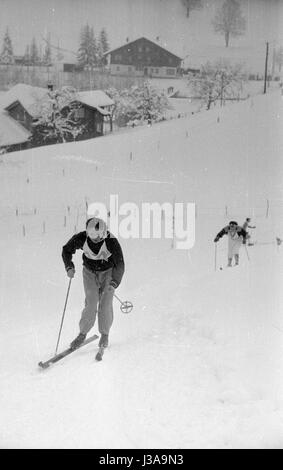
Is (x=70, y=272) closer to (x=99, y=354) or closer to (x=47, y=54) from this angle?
(x=99, y=354)

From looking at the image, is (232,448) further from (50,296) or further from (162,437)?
(50,296)

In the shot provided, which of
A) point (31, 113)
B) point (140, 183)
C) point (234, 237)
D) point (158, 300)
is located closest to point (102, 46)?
point (31, 113)

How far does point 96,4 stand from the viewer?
12.2ft

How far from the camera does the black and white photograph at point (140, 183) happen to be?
3.14 meters

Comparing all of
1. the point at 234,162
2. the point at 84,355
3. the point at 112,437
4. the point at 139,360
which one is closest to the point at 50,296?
the point at 84,355

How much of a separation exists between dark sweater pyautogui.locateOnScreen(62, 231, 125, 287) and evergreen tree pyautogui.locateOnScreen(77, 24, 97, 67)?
1744 mm

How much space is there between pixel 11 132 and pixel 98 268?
1.88 meters

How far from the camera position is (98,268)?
3.05 metres

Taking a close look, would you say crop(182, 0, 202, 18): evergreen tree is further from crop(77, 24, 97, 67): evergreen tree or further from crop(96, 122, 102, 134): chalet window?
crop(96, 122, 102, 134): chalet window

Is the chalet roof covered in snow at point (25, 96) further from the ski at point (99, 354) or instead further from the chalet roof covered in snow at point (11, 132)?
the ski at point (99, 354)

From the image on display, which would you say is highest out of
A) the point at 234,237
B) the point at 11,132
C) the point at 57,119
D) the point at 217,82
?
the point at 217,82

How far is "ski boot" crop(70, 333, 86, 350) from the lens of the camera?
10.3 ft

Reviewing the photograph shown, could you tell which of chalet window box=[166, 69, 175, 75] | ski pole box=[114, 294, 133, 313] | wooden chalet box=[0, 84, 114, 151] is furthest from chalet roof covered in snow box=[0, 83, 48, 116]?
ski pole box=[114, 294, 133, 313]

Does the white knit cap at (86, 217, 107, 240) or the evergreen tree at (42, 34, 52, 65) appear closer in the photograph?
the white knit cap at (86, 217, 107, 240)
